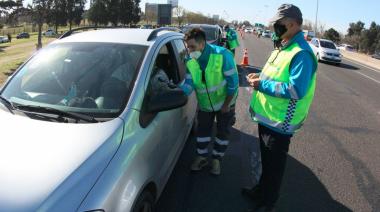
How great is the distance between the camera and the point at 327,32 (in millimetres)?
80500

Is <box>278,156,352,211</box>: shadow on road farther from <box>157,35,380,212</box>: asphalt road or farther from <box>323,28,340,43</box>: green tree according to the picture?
<box>323,28,340,43</box>: green tree

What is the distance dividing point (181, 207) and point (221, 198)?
519 mm

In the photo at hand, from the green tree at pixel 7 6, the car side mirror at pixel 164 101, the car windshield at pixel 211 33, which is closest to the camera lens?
the car side mirror at pixel 164 101

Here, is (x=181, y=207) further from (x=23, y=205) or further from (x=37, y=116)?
(x=23, y=205)

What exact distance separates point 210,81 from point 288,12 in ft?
4.68

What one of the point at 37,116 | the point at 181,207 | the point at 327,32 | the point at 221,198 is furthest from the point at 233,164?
the point at 327,32

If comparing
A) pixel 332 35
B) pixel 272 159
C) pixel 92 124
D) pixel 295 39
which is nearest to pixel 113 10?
pixel 332 35

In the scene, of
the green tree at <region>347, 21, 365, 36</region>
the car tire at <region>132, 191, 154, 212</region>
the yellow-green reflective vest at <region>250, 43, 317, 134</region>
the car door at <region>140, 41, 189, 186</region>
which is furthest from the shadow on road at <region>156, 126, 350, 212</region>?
the green tree at <region>347, 21, 365, 36</region>

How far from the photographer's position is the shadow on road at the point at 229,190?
432cm

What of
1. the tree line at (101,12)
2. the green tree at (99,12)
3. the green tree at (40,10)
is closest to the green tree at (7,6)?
the tree line at (101,12)

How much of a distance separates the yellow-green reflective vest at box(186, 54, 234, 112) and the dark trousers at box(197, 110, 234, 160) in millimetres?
132

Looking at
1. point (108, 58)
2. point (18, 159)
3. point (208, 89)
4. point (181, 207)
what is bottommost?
point (181, 207)

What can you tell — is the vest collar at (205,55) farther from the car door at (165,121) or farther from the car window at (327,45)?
the car window at (327,45)

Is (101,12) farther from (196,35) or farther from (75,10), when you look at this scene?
(196,35)
